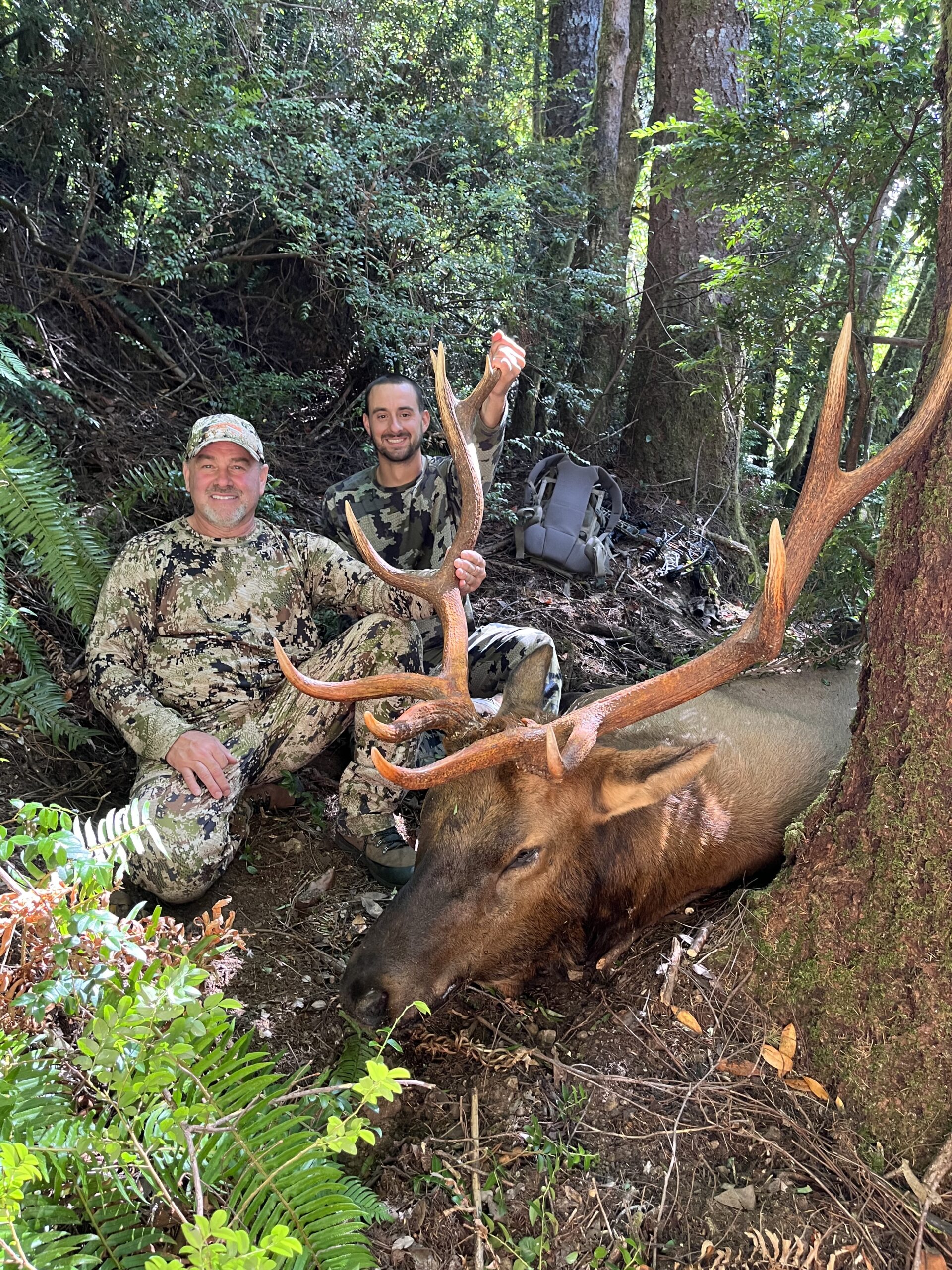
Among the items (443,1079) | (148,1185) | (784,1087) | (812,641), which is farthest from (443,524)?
(148,1185)

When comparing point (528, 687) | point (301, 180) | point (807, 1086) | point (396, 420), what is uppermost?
point (301, 180)

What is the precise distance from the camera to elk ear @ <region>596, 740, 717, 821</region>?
316 cm

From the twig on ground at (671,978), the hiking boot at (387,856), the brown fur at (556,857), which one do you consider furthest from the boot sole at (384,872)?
the twig on ground at (671,978)

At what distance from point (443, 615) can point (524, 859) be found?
1098mm

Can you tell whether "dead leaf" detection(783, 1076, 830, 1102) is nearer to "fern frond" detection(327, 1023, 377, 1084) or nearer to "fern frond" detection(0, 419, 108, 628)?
"fern frond" detection(327, 1023, 377, 1084)

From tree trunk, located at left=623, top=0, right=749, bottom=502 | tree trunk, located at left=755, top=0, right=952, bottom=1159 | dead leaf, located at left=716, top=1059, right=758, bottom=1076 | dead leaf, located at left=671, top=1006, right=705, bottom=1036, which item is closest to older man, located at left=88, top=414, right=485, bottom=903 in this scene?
dead leaf, located at left=671, top=1006, right=705, bottom=1036

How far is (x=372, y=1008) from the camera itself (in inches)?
113

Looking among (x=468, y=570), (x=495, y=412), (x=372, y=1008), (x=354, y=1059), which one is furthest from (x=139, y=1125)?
(x=495, y=412)

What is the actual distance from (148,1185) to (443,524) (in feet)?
13.4

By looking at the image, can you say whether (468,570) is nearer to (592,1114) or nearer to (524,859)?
(524,859)

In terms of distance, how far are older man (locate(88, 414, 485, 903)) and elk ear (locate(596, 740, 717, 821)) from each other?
49.0 inches

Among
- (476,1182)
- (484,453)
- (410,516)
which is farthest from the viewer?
(410,516)

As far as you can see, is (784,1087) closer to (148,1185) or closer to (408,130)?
(148,1185)

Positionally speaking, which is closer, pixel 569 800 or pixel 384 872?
pixel 569 800
